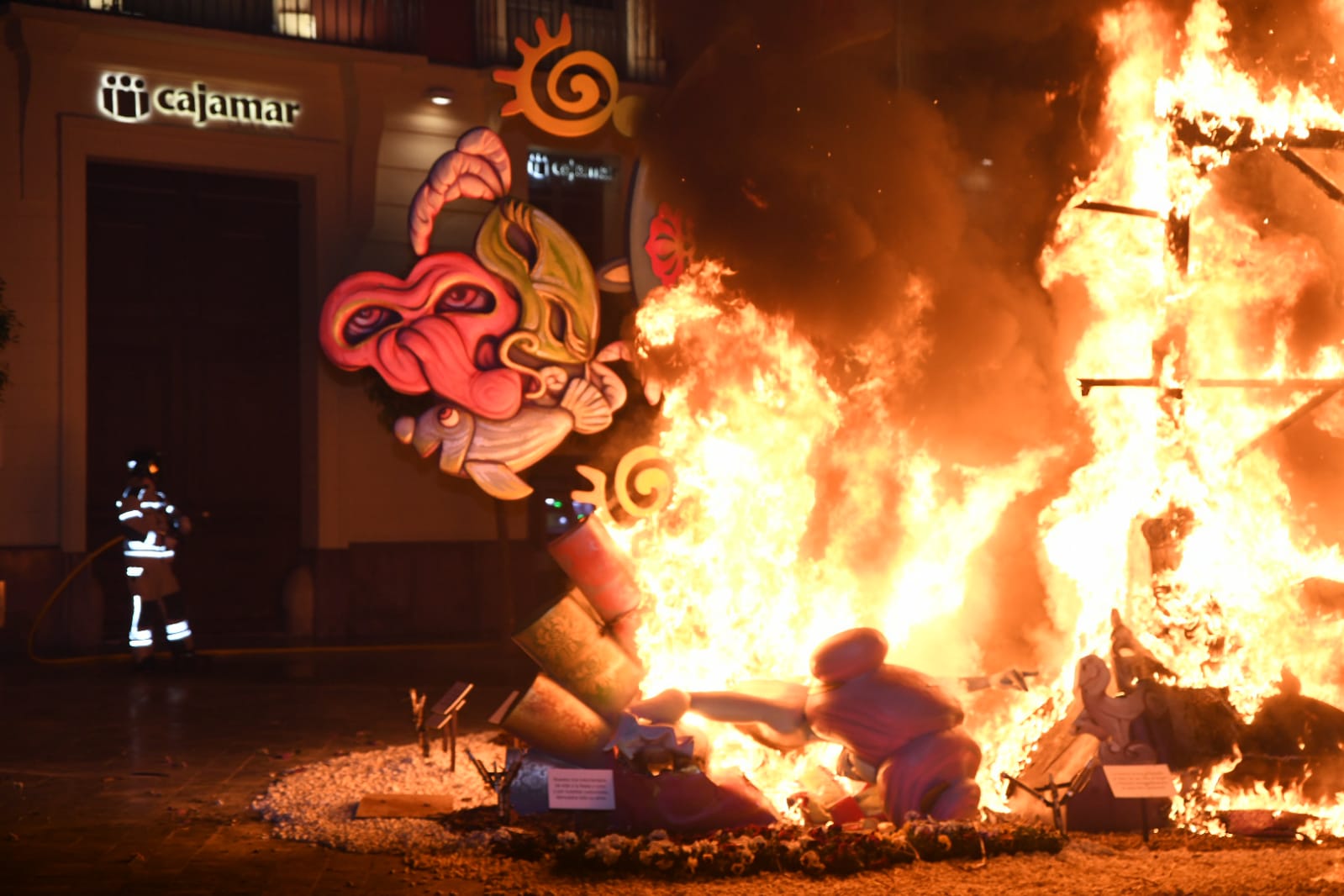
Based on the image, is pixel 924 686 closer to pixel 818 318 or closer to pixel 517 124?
pixel 818 318

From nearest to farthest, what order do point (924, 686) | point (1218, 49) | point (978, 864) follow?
1. point (978, 864)
2. point (924, 686)
3. point (1218, 49)

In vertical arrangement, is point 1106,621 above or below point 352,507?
below

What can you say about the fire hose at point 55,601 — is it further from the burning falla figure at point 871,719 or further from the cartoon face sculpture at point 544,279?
the burning falla figure at point 871,719

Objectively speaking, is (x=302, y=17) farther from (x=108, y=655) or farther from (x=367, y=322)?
(x=367, y=322)

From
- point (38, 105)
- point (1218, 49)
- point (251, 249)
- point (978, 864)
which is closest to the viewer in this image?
point (978, 864)

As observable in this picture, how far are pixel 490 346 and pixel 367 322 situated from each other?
0.79 metres

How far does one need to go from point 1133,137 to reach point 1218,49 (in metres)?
0.79

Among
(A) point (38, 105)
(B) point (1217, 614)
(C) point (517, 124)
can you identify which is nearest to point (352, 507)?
(A) point (38, 105)

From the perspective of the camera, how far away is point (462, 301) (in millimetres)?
9297

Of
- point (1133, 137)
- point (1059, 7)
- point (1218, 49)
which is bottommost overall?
point (1133, 137)

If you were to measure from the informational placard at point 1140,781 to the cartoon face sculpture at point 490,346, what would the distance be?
3.81 metres

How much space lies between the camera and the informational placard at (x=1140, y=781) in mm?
7273

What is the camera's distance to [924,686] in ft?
24.9

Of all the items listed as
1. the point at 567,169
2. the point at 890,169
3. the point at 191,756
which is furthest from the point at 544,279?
the point at 567,169
